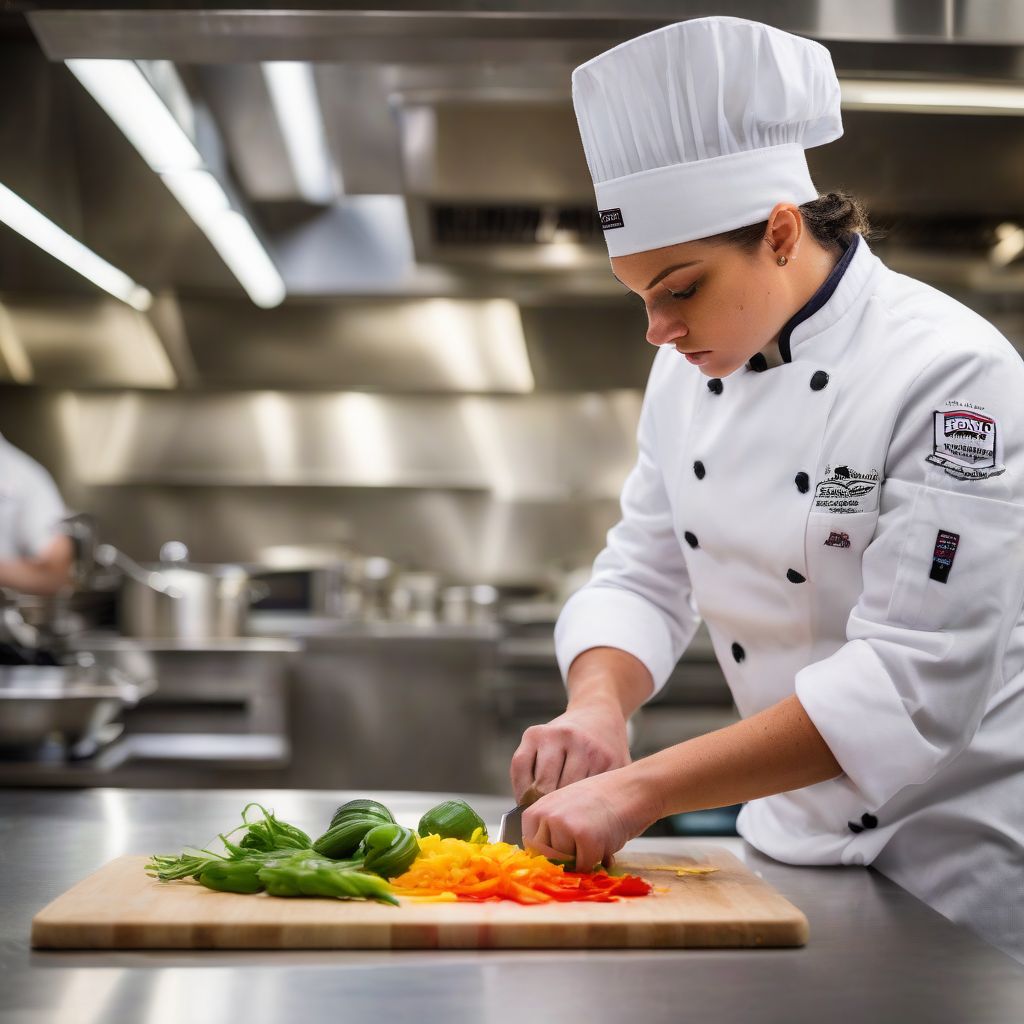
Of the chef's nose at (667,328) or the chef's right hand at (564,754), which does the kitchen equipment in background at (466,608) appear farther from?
the chef's nose at (667,328)

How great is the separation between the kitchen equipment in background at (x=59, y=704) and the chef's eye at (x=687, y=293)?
1.82 m

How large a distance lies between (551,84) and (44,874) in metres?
1.29

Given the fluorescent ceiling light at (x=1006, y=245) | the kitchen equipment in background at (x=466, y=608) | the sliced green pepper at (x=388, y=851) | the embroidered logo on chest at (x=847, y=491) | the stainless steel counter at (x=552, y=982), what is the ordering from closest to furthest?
the stainless steel counter at (x=552, y=982), the sliced green pepper at (x=388, y=851), the embroidered logo on chest at (x=847, y=491), the fluorescent ceiling light at (x=1006, y=245), the kitchen equipment in background at (x=466, y=608)

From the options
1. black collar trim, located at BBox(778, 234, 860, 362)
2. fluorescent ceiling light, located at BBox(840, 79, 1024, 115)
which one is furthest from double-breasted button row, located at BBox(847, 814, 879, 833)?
fluorescent ceiling light, located at BBox(840, 79, 1024, 115)

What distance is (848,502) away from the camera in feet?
3.87

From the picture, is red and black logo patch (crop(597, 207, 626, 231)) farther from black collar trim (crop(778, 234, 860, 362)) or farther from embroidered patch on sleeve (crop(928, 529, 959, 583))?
embroidered patch on sleeve (crop(928, 529, 959, 583))

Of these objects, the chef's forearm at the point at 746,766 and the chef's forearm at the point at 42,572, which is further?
the chef's forearm at the point at 42,572

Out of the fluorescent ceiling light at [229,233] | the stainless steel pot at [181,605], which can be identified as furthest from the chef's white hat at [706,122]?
the stainless steel pot at [181,605]

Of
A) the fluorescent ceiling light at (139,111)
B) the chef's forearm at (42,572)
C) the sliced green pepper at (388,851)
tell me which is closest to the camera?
the sliced green pepper at (388,851)

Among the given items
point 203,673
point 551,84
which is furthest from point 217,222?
point 551,84

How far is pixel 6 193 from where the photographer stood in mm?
2588

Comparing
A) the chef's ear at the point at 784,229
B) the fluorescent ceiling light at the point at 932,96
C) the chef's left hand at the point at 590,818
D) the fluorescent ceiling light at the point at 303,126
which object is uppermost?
the fluorescent ceiling light at the point at 303,126

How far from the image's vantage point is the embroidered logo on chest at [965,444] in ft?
3.57

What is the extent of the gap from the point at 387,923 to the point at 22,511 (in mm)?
3179
